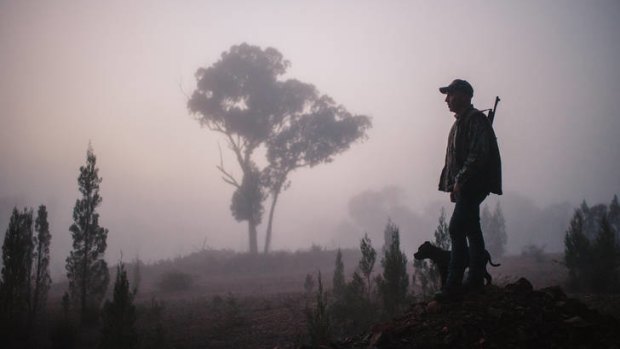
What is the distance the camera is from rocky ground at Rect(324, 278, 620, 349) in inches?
131

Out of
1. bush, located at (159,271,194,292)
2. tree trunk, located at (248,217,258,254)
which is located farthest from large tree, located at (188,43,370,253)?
bush, located at (159,271,194,292)

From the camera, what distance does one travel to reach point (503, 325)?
3590 millimetres

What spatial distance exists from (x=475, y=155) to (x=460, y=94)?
3.03 feet

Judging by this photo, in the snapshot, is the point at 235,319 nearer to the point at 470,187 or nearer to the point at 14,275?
the point at 14,275

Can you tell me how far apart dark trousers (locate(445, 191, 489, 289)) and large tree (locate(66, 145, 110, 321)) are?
506 inches

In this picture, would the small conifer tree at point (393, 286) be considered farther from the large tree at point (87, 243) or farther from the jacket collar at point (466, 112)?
the large tree at point (87, 243)

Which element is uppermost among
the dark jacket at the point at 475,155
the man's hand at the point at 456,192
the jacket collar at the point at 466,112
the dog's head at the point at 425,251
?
the jacket collar at the point at 466,112

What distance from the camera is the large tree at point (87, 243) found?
13070 millimetres

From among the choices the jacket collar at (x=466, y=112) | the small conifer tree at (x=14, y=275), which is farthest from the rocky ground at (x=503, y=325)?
the small conifer tree at (x=14, y=275)

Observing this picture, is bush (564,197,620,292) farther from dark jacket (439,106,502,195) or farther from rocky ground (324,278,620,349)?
dark jacket (439,106,502,195)

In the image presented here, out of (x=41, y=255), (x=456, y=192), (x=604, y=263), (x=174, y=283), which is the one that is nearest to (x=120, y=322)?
(x=456, y=192)

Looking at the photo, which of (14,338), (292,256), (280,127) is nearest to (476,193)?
(14,338)

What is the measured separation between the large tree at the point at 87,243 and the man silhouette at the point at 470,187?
507 inches

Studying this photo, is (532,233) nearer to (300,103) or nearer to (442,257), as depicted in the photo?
(300,103)
